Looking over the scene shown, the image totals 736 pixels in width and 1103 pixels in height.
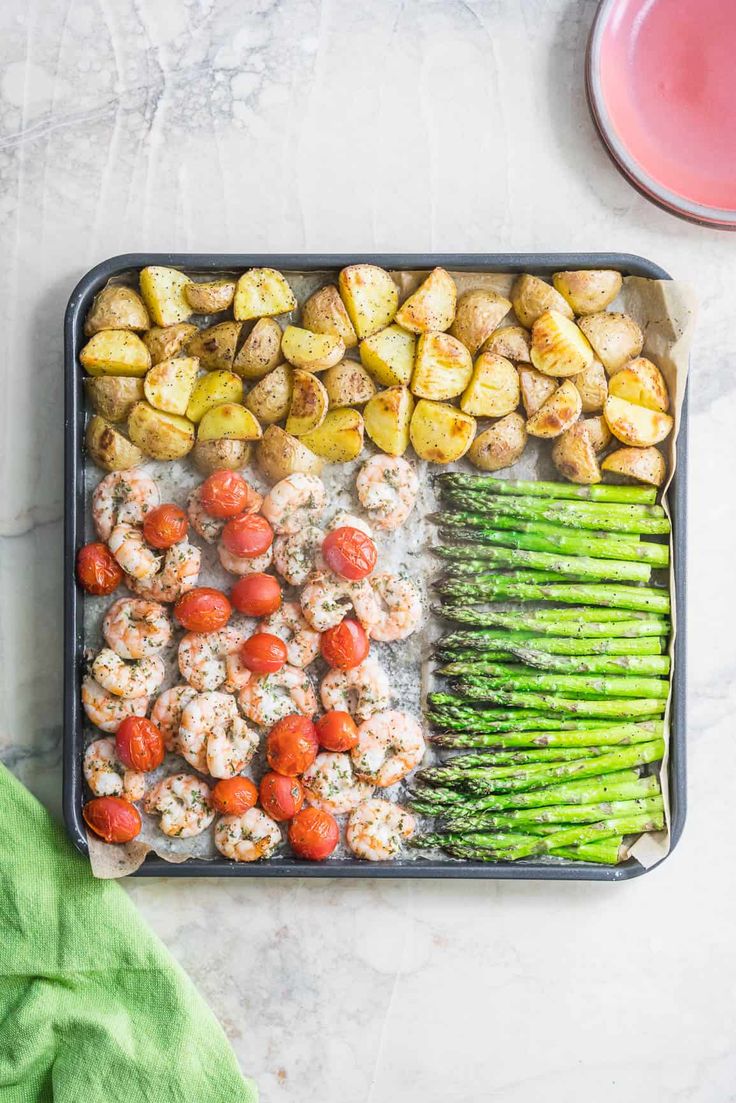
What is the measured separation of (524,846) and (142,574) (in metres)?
1.21

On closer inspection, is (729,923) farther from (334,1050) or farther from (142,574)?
(142,574)

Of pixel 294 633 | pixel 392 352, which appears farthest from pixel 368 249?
pixel 294 633

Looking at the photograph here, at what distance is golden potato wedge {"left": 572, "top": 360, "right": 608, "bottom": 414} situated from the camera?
104 inches

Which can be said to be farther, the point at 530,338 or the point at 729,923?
the point at 729,923

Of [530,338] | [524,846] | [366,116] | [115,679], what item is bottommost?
[524,846]

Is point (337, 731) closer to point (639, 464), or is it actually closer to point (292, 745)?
point (292, 745)

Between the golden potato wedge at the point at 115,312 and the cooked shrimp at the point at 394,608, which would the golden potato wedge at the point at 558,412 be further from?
the golden potato wedge at the point at 115,312

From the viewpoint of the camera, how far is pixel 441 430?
264 centimetres

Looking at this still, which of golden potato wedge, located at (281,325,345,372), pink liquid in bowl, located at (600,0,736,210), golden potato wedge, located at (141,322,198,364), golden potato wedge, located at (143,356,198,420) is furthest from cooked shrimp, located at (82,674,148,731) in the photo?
pink liquid in bowl, located at (600,0,736,210)

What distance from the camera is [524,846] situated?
2.67 m

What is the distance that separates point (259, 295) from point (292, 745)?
3.77 feet

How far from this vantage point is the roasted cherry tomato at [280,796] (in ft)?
8.51

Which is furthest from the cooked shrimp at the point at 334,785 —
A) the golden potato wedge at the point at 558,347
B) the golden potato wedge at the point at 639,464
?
the golden potato wedge at the point at 558,347

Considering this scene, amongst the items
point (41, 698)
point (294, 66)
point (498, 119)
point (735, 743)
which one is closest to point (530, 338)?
point (498, 119)
